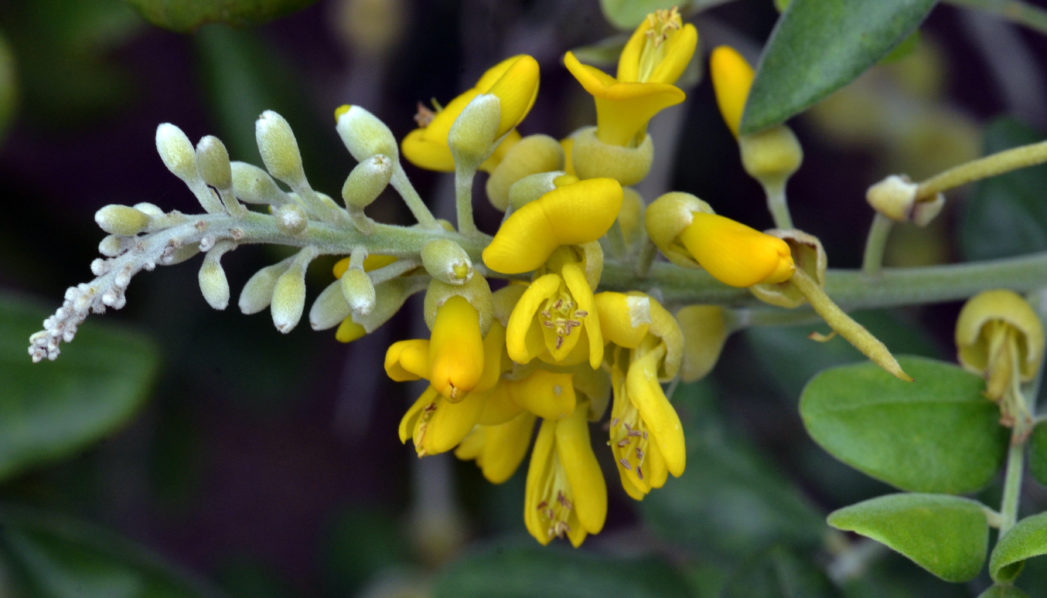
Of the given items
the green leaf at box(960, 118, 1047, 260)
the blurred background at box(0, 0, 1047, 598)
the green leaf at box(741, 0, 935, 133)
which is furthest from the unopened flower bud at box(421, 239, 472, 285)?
the green leaf at box(960, 118, 1047, 260)

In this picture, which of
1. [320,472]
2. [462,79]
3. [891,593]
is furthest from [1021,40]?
[320,472]

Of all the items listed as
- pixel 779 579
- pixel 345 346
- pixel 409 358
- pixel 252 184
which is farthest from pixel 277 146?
pixel 345 346

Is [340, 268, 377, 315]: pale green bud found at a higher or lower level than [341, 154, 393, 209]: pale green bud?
lower

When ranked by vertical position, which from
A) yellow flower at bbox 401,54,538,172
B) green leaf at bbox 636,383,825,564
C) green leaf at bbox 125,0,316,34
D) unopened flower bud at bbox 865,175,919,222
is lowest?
green leaf at bbox 636,383,825,564

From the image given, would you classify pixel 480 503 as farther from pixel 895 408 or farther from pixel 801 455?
pixel 895 408

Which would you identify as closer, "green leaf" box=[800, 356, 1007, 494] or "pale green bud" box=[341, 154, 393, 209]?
"pale green bud" box=[341, 154, 393, 209]

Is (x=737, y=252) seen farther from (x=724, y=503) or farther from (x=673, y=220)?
(x=724, y=503)

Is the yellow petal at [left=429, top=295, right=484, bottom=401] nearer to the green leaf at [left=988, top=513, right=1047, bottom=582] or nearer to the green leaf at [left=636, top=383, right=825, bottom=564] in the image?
the green leaf at [left=988, top=513, right=1047, bottom=582]
